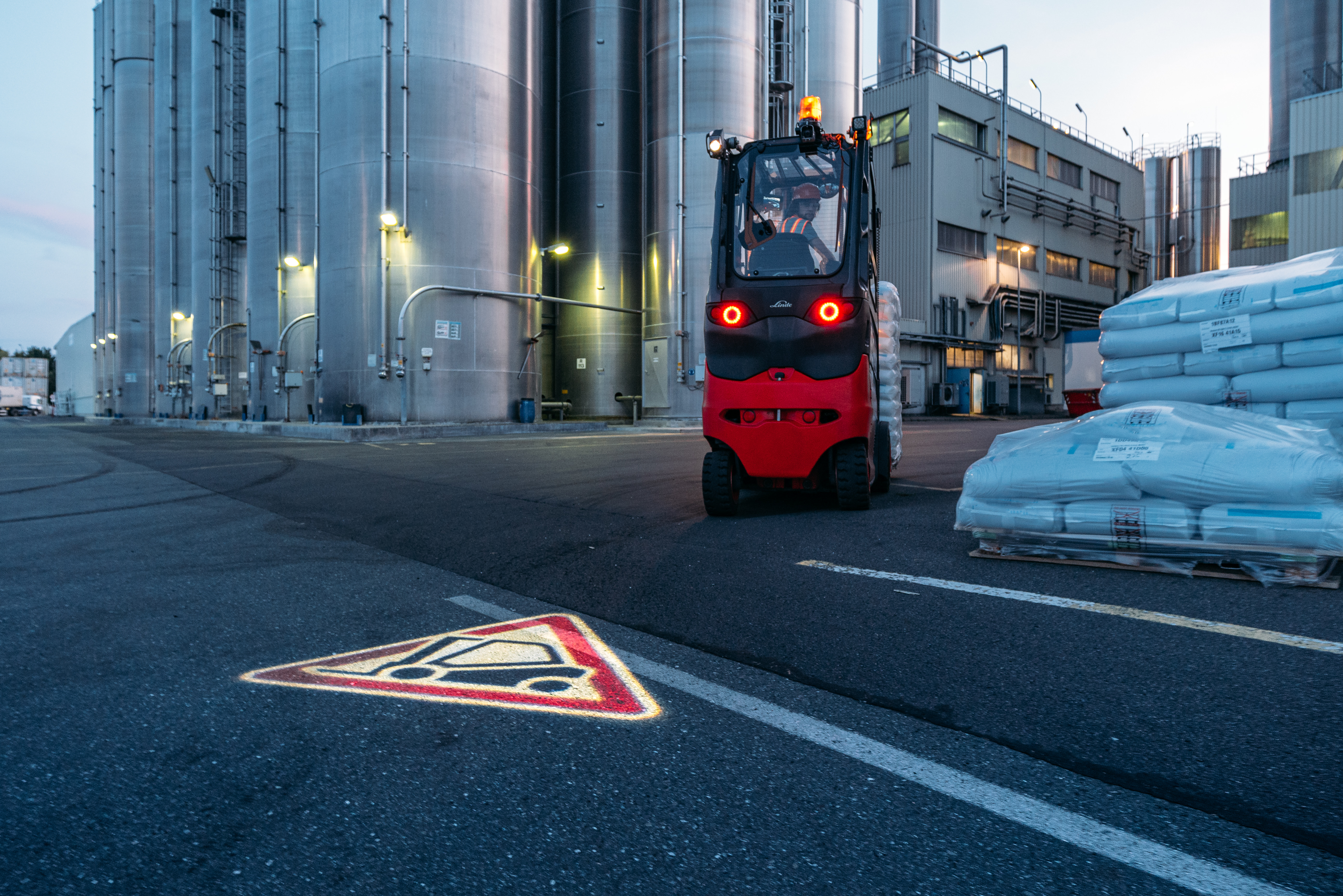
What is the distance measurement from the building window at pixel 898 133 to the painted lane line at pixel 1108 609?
137ft

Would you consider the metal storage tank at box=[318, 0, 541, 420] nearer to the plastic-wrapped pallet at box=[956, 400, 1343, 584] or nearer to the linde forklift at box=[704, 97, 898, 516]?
the linde forklift at box=[704, 97, 898, 516]

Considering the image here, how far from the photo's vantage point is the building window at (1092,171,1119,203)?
52.2m

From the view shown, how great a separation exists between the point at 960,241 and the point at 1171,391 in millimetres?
39475

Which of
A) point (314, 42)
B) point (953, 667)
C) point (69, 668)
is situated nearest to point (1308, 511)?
point (953, 667)

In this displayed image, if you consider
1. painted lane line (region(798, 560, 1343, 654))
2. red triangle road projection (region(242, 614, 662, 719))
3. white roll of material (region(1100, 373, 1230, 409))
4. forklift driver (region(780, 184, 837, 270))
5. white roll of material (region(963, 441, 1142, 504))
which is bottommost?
red triangle road projection (region(242, 614, 662, 719))

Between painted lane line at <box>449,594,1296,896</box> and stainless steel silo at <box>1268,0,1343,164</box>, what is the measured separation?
157ft

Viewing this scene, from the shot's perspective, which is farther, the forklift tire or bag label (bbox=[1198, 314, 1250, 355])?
the forklift tire

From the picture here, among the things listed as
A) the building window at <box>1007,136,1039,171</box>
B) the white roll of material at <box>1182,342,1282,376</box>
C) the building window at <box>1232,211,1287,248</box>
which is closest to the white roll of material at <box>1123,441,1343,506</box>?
the white roll of material at <box>1182,342,1282,376</box>

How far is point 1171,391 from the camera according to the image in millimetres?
6551

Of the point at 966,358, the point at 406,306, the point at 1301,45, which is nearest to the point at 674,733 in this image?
the point at 406,306

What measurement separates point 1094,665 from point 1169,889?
4.66ft

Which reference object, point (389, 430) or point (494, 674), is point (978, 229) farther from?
point (494, 674)

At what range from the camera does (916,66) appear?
1837 inches

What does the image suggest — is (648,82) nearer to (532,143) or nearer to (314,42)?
(532,143)
